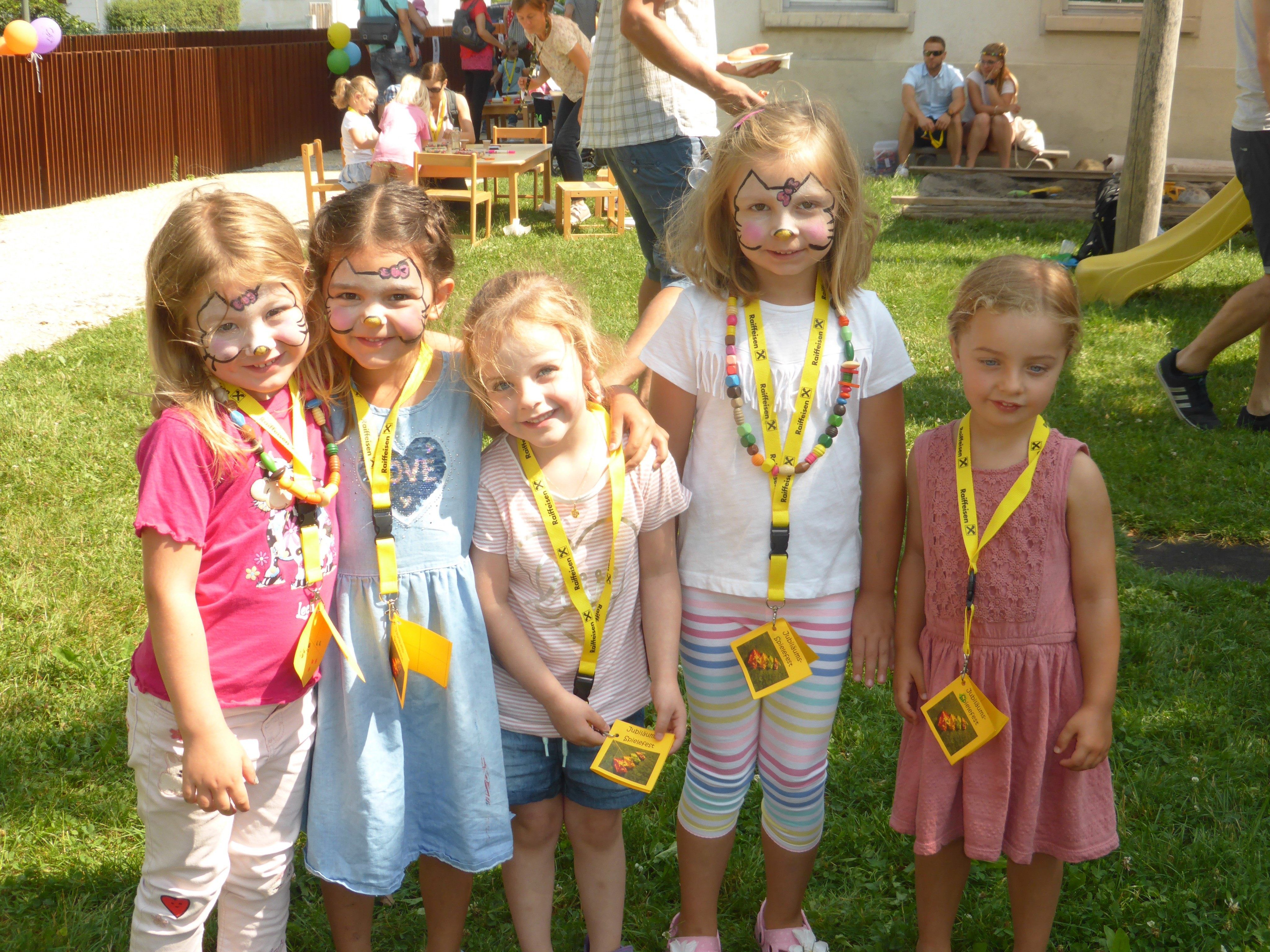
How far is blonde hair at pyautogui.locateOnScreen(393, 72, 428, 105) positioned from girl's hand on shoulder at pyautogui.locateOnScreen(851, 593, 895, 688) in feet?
29.7

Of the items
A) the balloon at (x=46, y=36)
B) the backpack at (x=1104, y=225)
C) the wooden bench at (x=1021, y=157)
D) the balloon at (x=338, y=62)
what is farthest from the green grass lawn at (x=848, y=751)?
the balloon at (x=338, y=62)

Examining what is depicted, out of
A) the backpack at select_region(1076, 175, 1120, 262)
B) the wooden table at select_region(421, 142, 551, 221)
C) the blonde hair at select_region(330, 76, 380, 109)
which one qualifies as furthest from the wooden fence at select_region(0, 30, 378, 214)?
the backpack at select_region(1076, 175, 1120, 262)

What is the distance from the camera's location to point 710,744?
2309 mm

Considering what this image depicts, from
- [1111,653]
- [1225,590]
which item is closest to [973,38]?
[1225,590]

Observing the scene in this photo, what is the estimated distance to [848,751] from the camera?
3109 millimetres

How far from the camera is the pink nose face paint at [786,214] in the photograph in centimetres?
214

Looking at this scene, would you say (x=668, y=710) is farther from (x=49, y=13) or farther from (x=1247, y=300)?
(x=49, y=13)

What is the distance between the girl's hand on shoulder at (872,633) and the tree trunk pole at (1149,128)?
6520 millimetres

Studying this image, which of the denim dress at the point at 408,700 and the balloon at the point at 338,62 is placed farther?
the balloon at the point at 338,62

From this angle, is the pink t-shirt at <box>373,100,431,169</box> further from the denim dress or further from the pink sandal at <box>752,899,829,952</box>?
the pink sandal at <box>752,899,829,952</box>

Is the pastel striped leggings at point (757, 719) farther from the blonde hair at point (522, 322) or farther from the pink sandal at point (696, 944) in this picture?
the blonde hair at point (522, 322)

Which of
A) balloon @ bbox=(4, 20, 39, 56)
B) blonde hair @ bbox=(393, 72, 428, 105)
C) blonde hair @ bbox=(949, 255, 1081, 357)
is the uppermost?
balloon @ bbox=(4, 20, 39, 56)

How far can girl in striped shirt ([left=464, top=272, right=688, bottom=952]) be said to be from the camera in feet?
6.83

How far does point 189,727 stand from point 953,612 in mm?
1447
